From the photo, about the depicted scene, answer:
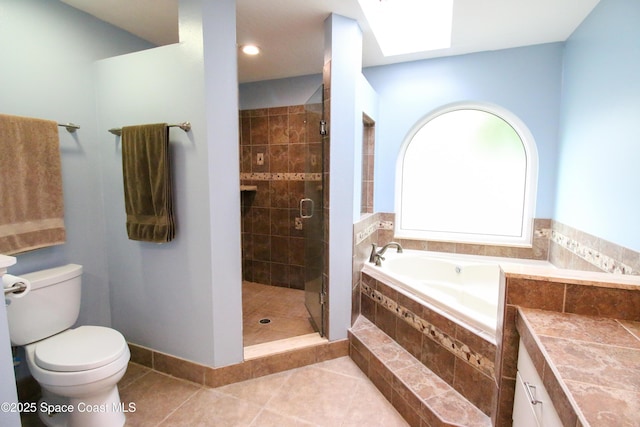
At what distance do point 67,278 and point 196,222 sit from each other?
82 centimetres

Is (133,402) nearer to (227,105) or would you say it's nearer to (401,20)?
(227,105)

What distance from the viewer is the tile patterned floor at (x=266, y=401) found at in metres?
1.65

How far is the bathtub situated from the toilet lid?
5.65ft

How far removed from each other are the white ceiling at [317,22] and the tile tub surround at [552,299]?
70.5 inches

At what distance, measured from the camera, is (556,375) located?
782 mm

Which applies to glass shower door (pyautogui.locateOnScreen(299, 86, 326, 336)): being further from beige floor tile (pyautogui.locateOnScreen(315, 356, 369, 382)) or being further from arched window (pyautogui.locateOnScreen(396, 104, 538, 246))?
arched window (pyautogui.locateOnScreen(396, 104, 538, 246))

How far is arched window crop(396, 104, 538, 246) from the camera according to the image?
8.94 feet

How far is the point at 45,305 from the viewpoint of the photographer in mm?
1654

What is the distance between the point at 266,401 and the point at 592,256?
2.29 m

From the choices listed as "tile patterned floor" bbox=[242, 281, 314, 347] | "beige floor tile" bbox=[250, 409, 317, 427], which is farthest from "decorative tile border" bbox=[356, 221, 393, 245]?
"beige floor tile" bbox=[250, 409, 317, 427]

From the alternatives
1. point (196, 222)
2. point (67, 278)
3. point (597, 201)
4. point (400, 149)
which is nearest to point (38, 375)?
point (67, 278)

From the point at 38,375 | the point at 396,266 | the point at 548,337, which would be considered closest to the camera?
the point at 548,337

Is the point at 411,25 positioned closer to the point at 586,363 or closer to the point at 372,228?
the point at 372,228

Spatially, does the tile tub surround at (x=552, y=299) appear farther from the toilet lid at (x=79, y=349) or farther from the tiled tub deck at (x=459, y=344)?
the toilet lid at (x=79, y=349)
